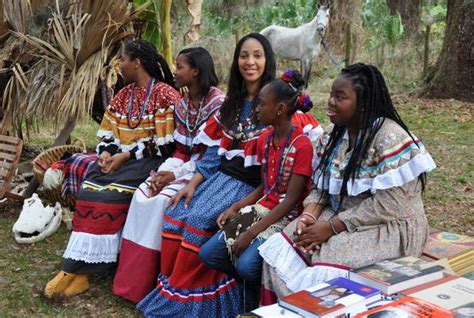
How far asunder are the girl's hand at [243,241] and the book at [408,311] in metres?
1.18

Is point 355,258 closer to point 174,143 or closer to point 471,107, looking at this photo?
point 174,143

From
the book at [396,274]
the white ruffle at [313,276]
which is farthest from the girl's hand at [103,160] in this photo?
the book at [396,274]

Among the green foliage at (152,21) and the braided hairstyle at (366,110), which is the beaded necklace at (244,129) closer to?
the braided hairstyle at (366,110)

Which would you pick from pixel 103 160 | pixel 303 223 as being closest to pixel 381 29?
pixel 103 160

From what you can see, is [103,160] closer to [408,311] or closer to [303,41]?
[408,311]

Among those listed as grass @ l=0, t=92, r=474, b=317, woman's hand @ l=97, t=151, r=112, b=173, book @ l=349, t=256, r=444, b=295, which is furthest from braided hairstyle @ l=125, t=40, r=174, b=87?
book @ l=349, t=256, r=444, b=295

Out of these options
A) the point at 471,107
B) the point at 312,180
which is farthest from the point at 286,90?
the point at 471,107

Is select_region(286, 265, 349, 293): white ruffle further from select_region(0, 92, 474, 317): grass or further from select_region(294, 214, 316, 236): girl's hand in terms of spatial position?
select_region(0, 92, 474, 317): grass

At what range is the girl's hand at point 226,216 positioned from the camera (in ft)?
10.7

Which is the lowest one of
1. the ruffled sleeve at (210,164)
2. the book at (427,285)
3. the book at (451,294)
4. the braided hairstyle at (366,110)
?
the book at (427,285)

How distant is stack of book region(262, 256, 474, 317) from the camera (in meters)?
1.88

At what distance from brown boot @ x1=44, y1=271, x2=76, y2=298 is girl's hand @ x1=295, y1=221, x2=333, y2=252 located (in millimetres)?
1714

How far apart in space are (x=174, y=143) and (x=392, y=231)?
190 centimetres

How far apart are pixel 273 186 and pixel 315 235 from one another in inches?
20.6
